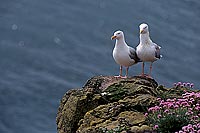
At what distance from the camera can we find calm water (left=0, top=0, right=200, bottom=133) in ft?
58.6

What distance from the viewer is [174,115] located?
6.14 m

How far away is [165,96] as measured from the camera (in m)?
7.16

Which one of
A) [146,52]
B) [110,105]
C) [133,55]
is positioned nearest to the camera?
[110,105]

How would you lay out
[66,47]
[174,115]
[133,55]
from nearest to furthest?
[174,115] → [133,55] → [66,47]

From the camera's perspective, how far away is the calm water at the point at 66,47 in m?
17.9

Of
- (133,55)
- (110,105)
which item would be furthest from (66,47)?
(110,105)

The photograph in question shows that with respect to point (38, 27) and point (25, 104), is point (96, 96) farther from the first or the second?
point (38, 27)

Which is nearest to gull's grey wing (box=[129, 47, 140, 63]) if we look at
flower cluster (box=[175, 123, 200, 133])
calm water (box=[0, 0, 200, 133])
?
flower cluster (box=[175, 123, 200, 133])

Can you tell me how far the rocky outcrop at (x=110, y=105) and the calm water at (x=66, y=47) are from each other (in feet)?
30.4

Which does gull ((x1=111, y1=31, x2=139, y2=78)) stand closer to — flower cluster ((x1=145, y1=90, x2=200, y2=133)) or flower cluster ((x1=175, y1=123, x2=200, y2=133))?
flower cluster ((x1=145, y1=90, x2=200, y2=133))

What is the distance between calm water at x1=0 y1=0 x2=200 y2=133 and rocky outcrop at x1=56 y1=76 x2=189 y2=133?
30.4 ft

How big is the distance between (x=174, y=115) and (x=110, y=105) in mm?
938

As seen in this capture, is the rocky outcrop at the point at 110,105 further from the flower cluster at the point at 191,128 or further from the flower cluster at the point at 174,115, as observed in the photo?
the flower cluster at the point at 191,128

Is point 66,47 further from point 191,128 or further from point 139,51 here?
point 191,128
